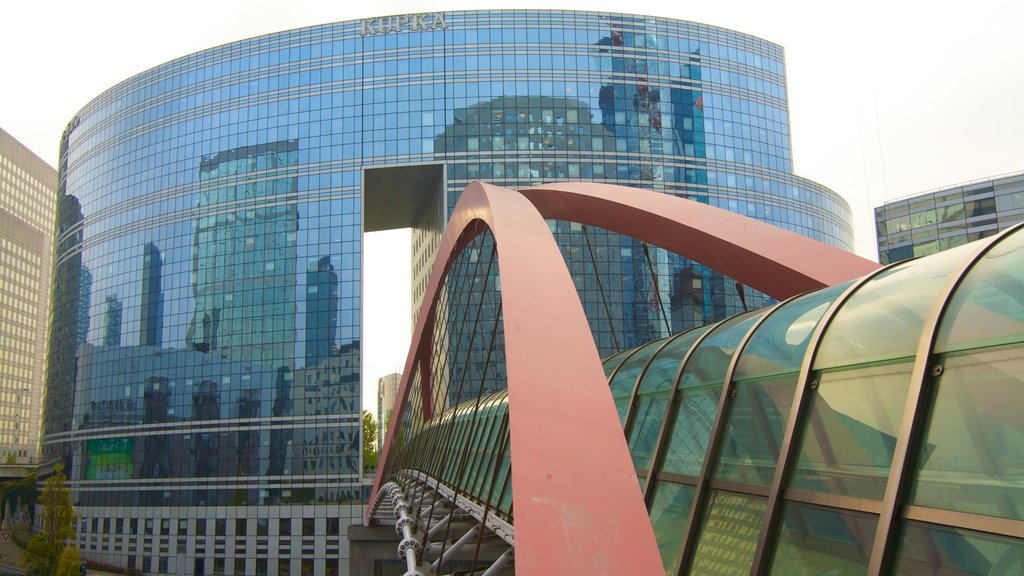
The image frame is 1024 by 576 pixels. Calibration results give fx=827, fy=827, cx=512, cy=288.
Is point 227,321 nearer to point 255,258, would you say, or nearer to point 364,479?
point 255,258

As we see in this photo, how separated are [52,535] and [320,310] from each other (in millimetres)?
25161

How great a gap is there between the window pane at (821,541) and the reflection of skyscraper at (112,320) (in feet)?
268

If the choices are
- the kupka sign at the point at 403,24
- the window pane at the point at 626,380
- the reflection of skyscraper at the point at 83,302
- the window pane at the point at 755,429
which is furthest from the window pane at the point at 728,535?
the reflection of skyscraper at the point at 83,302

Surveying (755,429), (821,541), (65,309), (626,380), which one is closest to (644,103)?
(626,380)

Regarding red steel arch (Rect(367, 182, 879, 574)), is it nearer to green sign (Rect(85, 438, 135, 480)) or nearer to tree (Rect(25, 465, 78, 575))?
tree (Rect(25, 465, 78, 575))

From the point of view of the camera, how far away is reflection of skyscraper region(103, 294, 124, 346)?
7819 centimetres

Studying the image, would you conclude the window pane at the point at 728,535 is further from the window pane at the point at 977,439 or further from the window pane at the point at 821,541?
the window pane at the point at 977,439

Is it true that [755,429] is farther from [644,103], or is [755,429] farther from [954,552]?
[644,103]

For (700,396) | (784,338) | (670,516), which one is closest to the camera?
(784,338)

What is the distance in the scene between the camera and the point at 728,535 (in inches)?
261

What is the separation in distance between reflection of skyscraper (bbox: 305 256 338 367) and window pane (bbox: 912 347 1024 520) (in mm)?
66751

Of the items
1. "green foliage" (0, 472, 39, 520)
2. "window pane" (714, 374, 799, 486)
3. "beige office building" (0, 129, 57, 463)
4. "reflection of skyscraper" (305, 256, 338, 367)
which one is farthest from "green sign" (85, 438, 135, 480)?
"window pane" (714, 374, 799, 486)

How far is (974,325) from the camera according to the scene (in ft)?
16.6

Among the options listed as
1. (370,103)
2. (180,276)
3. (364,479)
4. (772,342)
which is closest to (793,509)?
(772,342)
